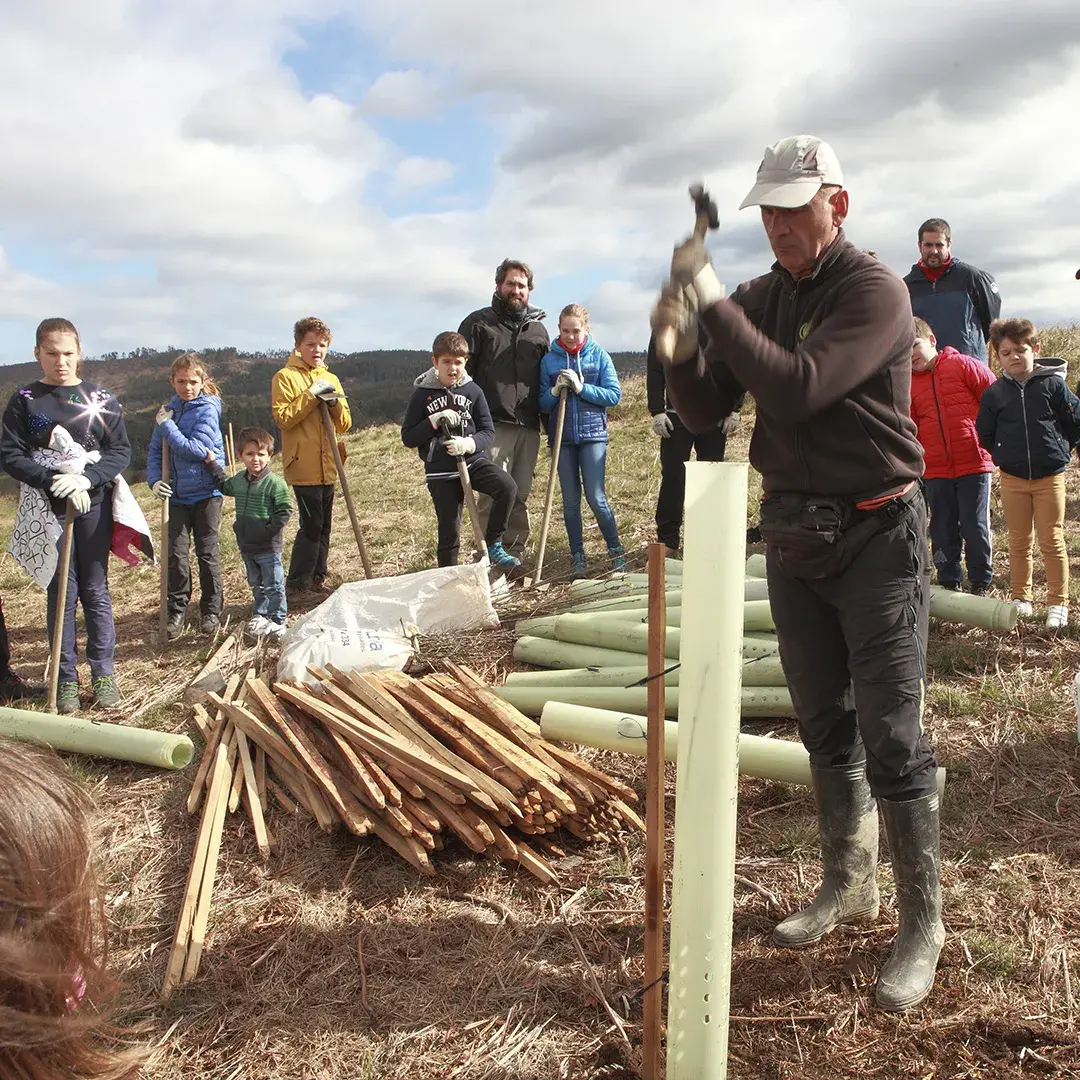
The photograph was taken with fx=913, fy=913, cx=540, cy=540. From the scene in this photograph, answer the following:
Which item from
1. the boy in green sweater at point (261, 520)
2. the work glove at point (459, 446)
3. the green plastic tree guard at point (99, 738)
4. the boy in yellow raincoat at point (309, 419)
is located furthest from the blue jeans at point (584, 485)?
the green plastic tree guard at point (99, 738)

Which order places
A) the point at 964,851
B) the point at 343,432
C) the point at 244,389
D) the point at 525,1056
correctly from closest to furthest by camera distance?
the point at 525,1056 → the point at 964,851 → the point at 343,432 → the point at 244,389

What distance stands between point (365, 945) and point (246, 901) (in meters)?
0.60

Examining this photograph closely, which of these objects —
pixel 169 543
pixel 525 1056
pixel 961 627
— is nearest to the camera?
pixel 525 1056

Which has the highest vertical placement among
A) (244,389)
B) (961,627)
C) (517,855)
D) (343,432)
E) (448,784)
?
(244,389)

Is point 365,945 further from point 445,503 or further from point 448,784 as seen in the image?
point 445,503

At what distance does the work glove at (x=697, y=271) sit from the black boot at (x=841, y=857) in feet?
5.18

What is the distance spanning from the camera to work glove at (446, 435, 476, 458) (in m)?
6.54

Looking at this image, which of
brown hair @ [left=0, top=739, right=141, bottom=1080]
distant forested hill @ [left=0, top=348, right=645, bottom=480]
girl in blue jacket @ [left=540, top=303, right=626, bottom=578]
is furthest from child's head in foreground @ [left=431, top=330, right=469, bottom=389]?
distant forested hill @ [left=0, top=348, right=645, bottom=480]

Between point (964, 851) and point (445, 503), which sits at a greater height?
point (445, 503)

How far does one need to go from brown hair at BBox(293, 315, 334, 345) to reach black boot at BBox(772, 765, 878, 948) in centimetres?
548

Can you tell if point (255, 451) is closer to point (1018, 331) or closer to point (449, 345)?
point (449, 345)

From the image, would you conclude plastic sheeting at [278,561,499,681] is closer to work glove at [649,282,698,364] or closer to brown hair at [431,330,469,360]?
brown hair at [431,330,469,360]

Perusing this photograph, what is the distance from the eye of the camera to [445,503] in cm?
689

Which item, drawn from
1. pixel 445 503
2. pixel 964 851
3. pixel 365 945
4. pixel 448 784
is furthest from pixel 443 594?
pixel 964 851
